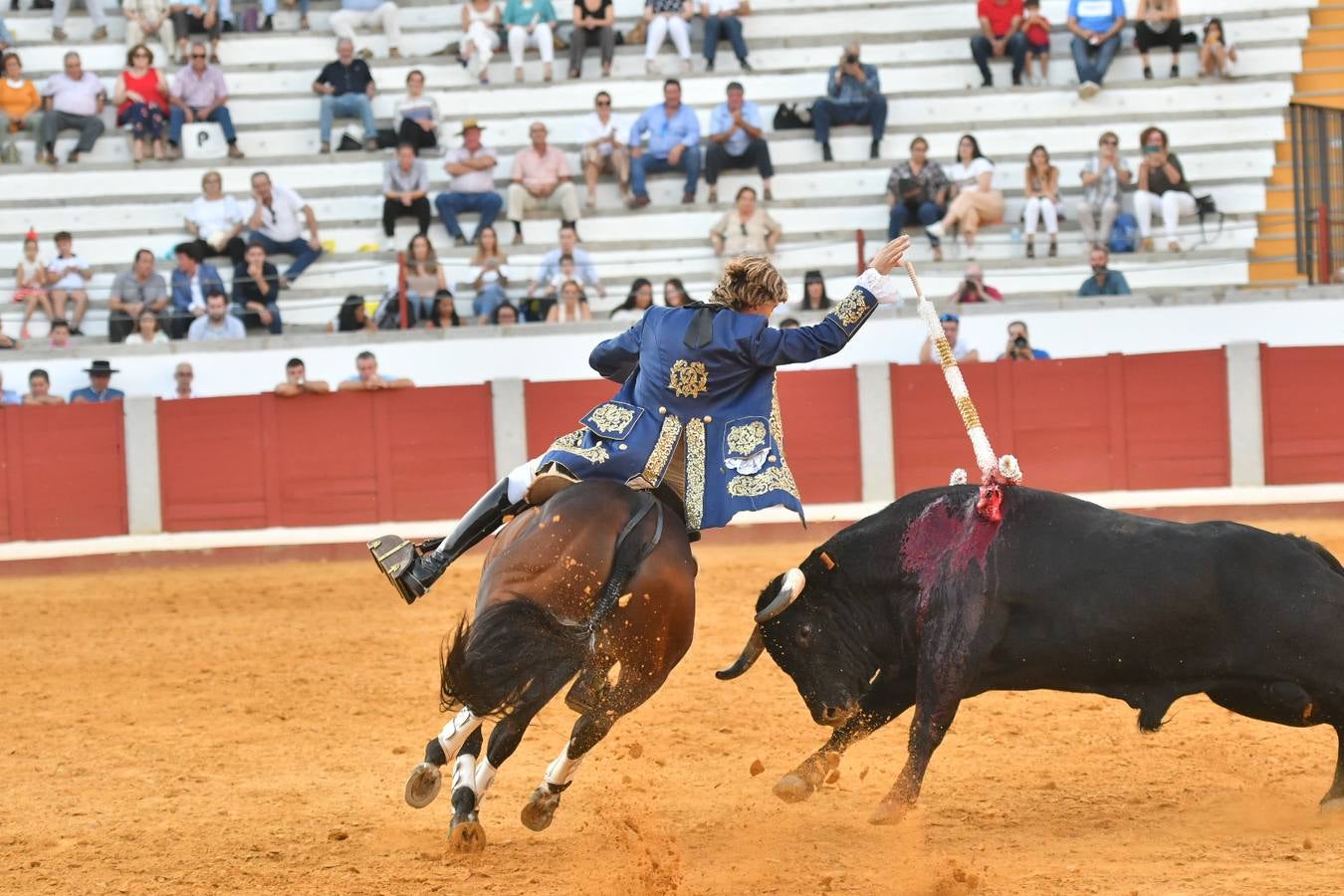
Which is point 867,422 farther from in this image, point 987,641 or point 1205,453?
point 987,641

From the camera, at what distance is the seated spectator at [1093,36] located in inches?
599

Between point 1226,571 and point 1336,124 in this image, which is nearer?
point 1226,571

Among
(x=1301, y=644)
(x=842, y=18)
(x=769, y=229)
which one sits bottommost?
(x=1301, y=644)

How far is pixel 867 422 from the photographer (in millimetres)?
12844

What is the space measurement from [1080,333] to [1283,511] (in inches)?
83.7

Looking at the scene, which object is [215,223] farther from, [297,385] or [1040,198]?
[1040,198]

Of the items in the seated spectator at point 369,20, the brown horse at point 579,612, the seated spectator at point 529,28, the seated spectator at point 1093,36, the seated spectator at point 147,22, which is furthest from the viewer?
the seated spectator at point 369,20

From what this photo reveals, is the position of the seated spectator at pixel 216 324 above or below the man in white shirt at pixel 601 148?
below

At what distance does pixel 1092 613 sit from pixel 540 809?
1.60 metres

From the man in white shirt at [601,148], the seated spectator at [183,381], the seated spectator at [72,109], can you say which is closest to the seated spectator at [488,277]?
the man in white shirt at [601,148]

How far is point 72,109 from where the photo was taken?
600 inches

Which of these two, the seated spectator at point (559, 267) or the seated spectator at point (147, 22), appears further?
the seated spectator at point (147, 22)

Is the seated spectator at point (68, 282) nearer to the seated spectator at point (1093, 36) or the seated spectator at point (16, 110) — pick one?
the seated spectator at point (16, 110)

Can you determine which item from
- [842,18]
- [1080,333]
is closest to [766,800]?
[1080,333]
